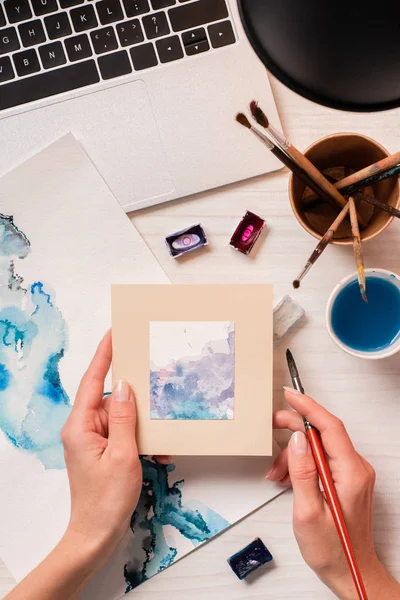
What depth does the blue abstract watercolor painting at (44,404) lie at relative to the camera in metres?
0.62

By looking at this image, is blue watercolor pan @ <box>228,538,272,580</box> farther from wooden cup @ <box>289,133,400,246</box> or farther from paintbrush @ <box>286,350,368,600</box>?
wooden cup @ <box>289,133,400,246</box>

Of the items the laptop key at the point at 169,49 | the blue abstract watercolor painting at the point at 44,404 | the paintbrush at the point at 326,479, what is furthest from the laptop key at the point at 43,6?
the paintbrush at the point at 326,479

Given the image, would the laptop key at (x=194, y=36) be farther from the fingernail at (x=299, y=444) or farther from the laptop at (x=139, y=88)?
the fingernail at (x=299, y=444)

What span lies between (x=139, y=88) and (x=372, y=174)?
0.27 m

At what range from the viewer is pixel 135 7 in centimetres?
58

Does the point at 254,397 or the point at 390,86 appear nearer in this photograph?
the point at 390,86

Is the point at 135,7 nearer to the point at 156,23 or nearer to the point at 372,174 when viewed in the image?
the point at 156,23

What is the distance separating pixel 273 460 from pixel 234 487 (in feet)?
0.17

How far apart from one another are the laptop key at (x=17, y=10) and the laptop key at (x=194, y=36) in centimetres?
17

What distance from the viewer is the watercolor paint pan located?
0.62 metres

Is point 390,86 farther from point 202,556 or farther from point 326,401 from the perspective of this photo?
point 202,556

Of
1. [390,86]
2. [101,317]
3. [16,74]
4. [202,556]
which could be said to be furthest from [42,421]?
[390,86]

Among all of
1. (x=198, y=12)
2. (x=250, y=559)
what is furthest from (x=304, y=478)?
(x=198, y=12)

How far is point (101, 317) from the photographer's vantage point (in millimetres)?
629
